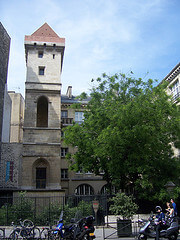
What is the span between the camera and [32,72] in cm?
2820

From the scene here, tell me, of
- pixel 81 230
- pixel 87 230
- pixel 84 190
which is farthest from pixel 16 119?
pixel 87 230

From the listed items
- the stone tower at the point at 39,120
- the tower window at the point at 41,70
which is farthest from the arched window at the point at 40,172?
the tower window at the point at 41,70

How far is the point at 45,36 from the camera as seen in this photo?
30250 mm

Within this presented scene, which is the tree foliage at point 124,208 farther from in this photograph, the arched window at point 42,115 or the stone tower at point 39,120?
the arched window at point 42,115

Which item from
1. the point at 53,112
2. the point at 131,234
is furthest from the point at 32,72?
the point at 131,234

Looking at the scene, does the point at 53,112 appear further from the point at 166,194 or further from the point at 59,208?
the point at 166,194

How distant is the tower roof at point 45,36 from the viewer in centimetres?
2942

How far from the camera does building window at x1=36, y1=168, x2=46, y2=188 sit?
1003 inches

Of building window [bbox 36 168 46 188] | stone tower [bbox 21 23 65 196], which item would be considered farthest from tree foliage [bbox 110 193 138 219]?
building window [bbox 36 168 46 188]

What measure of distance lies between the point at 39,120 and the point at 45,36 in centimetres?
928

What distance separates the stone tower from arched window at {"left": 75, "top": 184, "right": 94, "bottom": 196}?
6.43 m

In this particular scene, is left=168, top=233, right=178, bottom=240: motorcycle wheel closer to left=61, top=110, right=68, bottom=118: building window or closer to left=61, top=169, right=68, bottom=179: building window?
left=61, top=169, right=68, bottom=179: building window

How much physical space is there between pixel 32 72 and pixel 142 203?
55.2 feet

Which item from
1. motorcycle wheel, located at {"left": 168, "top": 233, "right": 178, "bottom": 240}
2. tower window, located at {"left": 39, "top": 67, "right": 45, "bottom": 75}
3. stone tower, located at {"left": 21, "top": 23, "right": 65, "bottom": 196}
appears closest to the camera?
motorcycle wheel, located at {"left": 168, "top": 233, "right": 178, "bottom": 240}
